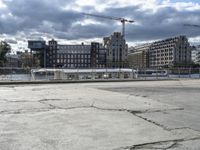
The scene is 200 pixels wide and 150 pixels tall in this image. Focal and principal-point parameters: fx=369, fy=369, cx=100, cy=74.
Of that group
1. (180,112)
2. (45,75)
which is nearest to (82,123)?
(180,112)

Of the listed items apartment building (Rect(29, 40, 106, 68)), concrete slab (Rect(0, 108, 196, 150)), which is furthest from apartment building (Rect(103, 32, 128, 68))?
concrete slab (Rect(0, 108, 196, 150))

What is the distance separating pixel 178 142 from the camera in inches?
286

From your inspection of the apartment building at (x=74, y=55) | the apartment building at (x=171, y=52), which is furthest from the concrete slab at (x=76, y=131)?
the apartment building at (x=74, y=55)

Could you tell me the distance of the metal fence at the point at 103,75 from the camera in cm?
3906

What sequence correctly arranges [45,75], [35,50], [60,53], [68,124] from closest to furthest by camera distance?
1. [68,124]
2. [45,75]
3. [60,53]
4. [35,50]

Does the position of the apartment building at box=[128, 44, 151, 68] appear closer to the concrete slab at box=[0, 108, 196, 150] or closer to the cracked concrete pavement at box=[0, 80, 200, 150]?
the cracked concrete pavement at box=[0, 80, 200, 150]

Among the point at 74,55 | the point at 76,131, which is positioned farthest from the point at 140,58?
the point at 76,131

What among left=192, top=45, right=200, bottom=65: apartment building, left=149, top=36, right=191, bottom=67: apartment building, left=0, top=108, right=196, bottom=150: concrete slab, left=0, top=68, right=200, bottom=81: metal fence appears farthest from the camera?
left=192, top=45, right=200, bottom=65: apartment building

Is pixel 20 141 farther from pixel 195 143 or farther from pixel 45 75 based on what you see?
pixel 45 75

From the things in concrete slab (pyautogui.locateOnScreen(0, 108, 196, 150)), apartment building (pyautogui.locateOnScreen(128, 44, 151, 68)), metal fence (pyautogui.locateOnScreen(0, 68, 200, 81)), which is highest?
apartment building (pyautogui.locateOnScreen(128, 44, 151, 68))

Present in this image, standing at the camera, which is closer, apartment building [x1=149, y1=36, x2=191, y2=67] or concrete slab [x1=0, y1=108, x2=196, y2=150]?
concrete slab [x1=0, y1=108, x2=196, y2=150]

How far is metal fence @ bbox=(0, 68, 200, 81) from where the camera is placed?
1538 inches

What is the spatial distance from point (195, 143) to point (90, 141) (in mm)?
2046

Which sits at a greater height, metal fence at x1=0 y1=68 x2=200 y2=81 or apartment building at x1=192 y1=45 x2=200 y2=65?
apartment building at x1=192 y1=45 x2=200 y2=65
